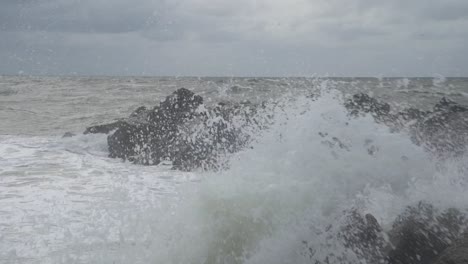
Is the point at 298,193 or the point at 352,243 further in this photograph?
the point at 298,193

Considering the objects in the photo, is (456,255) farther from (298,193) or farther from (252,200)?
(252,200)

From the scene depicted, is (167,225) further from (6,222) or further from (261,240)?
(6,222)

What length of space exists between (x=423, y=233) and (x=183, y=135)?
6.86 meters

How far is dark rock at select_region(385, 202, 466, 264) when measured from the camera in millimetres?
3400

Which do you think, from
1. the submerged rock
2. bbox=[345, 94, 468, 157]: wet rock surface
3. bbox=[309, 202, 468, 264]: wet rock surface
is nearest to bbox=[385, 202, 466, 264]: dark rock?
bbox=[309, 202, 468, 264]: wet rock surface

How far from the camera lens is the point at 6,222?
16.3ft

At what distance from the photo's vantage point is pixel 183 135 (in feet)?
32.5

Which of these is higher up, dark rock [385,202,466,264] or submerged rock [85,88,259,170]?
Answer: dark rock [385,202,466,264]

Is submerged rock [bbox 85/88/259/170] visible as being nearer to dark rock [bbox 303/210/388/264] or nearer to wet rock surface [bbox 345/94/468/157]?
wet rock surface [bbox 345/94/468/157]

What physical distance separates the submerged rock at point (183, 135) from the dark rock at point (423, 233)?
4038 millimetres

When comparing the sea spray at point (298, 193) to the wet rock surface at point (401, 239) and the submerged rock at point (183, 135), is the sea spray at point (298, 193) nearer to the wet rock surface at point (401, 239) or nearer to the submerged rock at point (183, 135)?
the wet rock surface at point (401, 239)

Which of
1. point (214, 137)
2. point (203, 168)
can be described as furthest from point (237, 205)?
point (214, 137)

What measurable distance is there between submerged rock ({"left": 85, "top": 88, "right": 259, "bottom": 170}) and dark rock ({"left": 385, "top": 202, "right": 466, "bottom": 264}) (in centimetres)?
404

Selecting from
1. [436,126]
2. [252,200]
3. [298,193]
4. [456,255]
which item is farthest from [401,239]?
[436,126]
